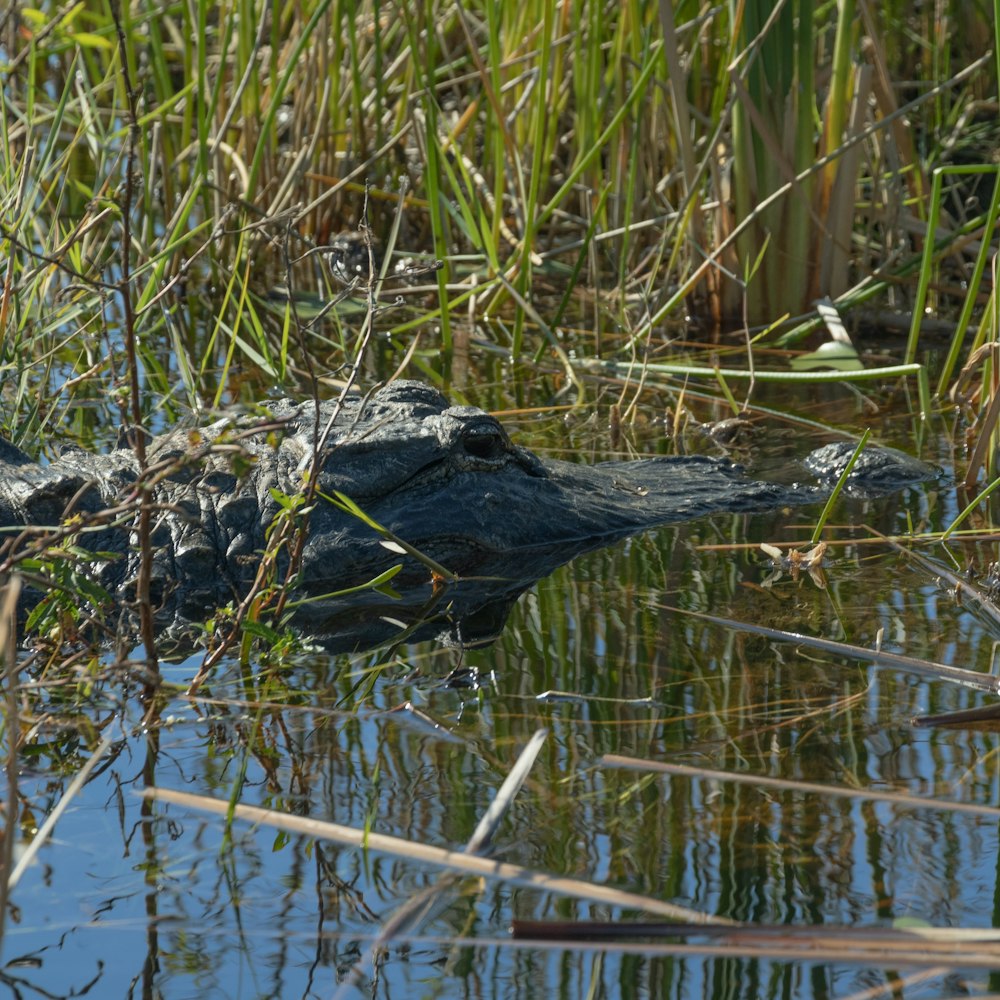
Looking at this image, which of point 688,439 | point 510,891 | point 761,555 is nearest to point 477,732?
point 510,891

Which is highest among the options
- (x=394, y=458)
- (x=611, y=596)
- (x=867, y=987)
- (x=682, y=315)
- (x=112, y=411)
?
(x=682, y=315)

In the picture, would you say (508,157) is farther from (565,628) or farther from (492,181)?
(565,628)

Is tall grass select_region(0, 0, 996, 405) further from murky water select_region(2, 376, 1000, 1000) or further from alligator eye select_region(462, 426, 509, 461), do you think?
murky water select_region(2, 376, 1000, 1000)

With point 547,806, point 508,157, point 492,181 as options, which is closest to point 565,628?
point 547,806

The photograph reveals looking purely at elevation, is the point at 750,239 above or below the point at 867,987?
above

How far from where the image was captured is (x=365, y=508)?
404 cm

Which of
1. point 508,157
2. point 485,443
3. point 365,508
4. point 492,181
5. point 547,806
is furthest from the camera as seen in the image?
point 492,181

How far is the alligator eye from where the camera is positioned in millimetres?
4133

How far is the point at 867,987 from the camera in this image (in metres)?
2.12

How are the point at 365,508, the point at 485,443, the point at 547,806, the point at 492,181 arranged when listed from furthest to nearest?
the point at 492,181
the point at 485,443
the point at 365,508
the point at 547,806

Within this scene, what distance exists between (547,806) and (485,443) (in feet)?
5.44

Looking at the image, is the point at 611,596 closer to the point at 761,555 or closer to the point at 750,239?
the point at 761,555

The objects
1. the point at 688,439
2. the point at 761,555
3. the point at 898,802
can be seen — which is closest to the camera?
the point at 898,802

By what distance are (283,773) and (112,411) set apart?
3.15m
